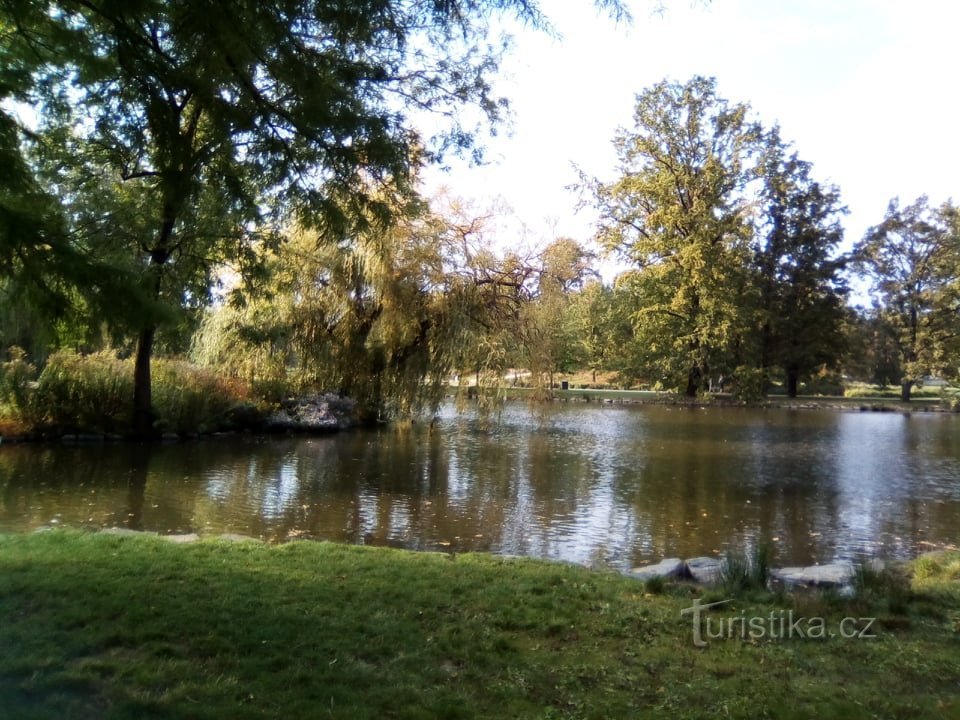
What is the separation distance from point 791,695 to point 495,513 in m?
6.17

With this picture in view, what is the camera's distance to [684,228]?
34.3m

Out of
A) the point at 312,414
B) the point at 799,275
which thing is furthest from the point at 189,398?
the point at 799,275

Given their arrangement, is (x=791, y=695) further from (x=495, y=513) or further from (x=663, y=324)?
(x=663, y=324)

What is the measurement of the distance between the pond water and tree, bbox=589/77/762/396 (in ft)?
52.2

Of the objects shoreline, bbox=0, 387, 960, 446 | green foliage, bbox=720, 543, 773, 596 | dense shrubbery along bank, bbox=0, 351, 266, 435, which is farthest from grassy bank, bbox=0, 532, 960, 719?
dense shrubbery along bank, bbox=0, 351, 266, 435

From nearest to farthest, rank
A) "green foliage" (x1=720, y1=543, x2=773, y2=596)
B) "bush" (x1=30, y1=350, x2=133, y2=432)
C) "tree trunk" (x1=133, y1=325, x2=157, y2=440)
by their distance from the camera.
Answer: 1. "green foliage" (x1=720, y1=543, x2=773, y2=596)
2. "bush" (x1=30, y1=350, x2=133, y2=432)
3. "tree trunk" (x1=133, y1=325, x2=157, y2=440)

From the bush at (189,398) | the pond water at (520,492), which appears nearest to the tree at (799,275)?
the pond water at (520,492)

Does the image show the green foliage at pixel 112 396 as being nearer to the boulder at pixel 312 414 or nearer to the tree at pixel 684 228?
the boulder at pixel 312 414

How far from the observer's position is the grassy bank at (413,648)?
292 cm

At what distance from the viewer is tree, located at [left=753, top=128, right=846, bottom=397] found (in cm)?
3825

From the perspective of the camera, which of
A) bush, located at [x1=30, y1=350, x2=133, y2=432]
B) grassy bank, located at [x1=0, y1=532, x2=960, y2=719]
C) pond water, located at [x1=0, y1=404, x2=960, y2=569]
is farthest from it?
bush, located at [x1=30, y1=350, x2=133, y2=432]

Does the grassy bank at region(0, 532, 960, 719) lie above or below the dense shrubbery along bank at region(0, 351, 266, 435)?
below

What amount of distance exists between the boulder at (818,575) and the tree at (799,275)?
112 feet

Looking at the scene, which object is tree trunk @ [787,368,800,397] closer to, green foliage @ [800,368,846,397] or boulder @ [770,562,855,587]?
green foliage @ [800,368,846,397]
